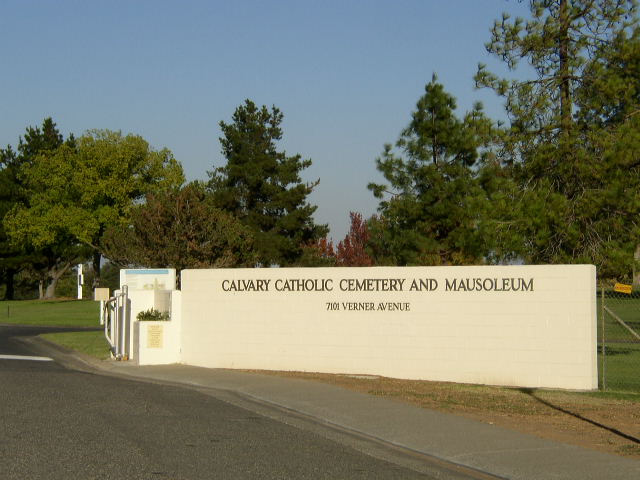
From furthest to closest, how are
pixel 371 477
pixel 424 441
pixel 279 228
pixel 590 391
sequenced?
pixel 279 228
pixel 590 391
pixel 424 441
pixel 371 477

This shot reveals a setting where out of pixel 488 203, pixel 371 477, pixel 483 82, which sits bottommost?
pixel 371 477

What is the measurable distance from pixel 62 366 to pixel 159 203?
97.1ft

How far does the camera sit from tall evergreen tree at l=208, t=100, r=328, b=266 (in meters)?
64.2

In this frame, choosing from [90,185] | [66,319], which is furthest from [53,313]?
[90,185]

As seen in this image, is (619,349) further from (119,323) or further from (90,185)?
(90,185)

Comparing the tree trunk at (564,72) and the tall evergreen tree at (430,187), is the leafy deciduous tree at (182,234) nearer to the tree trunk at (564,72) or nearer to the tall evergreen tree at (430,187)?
the tall evergreen tree at (430,187)

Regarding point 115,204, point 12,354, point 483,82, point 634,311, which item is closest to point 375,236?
point 634,311

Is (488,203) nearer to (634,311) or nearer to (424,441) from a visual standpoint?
(424,441)

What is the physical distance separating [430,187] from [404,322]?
71.1 feet

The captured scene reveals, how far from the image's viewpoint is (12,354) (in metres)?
24.5

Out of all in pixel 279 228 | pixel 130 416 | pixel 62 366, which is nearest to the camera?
pixel 130 416

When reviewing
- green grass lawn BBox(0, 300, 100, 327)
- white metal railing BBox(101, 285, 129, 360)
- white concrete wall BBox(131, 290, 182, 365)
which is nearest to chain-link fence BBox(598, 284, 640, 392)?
white concrete wall BBox(131, 290, 182, 365)

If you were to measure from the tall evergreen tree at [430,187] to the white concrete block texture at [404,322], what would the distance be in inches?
714

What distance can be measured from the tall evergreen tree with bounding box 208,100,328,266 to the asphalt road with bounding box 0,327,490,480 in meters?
48.9
